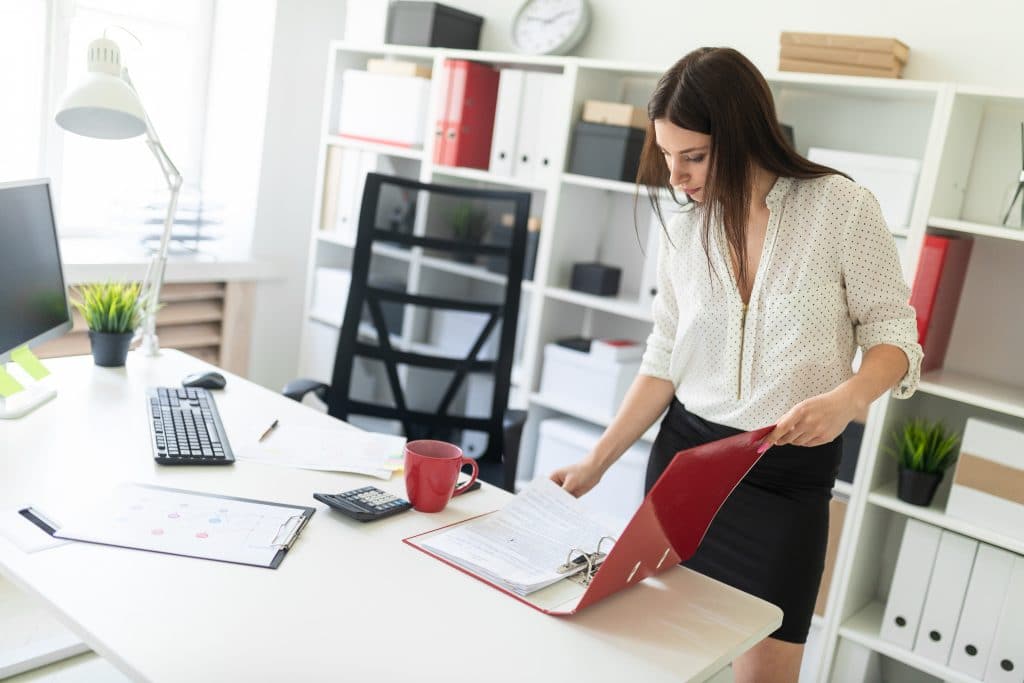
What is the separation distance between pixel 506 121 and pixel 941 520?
1741mm

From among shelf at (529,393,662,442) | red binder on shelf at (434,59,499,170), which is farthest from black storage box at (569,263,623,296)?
red binder on shelf at (434,59,499,170)

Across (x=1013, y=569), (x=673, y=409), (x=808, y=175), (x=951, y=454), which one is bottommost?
(x=1013, y=569)

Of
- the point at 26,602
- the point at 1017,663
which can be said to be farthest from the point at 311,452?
the point at 1017,663

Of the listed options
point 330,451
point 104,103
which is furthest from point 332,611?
point 104,103

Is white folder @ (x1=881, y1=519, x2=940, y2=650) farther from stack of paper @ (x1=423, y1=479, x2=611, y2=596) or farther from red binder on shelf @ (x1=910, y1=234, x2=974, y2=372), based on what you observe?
stack of paper @ (x1=423, y1=479, x2=611, y2=596)

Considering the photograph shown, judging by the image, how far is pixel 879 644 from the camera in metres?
2.44

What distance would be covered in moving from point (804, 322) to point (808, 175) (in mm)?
245

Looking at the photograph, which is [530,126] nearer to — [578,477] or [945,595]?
[578,477]

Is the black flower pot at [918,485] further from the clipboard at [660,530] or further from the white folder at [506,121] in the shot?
the white folder at [506,121]

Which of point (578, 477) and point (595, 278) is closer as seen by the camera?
point (578, 477)

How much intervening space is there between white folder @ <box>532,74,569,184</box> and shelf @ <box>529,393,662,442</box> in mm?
692

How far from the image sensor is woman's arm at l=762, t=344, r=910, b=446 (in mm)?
1367

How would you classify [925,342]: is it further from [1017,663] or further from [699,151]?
[699,151]

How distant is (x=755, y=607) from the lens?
1.35 metres
